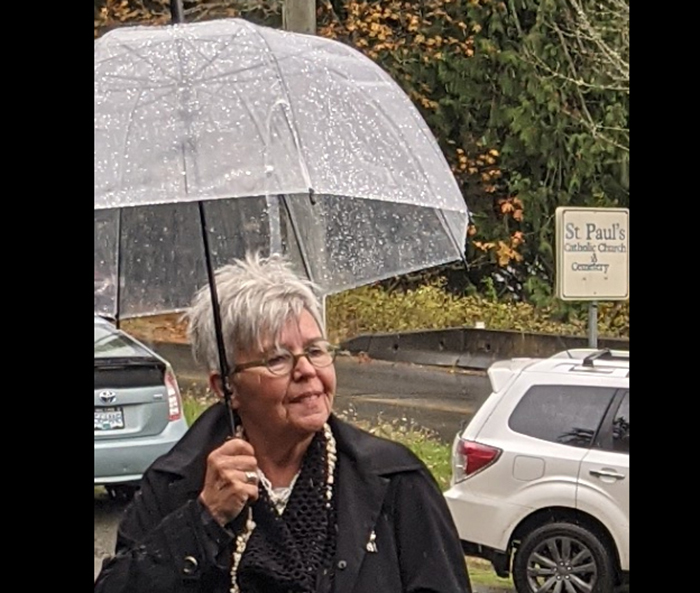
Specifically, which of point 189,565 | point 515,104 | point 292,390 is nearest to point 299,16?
point 515,104

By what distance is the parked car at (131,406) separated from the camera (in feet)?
9.91

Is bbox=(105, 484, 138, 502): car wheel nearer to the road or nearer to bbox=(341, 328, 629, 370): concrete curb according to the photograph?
the road

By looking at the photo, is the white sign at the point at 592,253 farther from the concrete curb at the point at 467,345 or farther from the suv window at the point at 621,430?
the suv window at the point at 621,430

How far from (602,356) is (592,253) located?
0.33 m

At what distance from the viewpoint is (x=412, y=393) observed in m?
3.45

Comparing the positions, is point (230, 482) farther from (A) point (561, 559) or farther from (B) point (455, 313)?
(A) point (561, 559)

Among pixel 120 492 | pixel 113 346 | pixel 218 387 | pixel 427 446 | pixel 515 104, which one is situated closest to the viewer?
pixel 218 387

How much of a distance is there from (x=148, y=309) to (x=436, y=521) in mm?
818

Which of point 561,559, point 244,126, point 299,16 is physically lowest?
point 561,559

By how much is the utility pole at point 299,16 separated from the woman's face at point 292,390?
4.20 feet

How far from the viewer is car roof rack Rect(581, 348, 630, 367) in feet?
11.5

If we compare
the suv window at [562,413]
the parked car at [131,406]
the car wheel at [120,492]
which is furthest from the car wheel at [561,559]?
the car wheel at [120,492]
